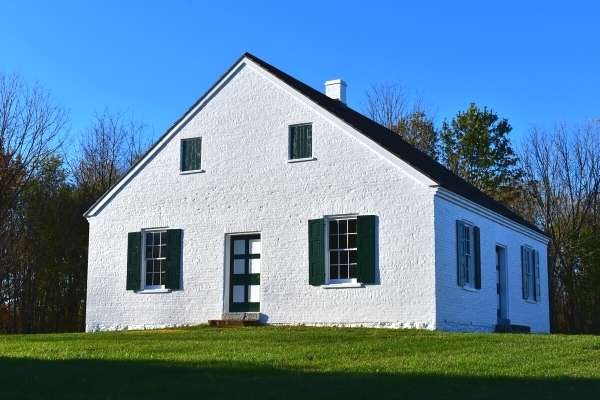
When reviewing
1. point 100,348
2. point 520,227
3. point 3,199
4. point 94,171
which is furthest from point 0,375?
point 94,171

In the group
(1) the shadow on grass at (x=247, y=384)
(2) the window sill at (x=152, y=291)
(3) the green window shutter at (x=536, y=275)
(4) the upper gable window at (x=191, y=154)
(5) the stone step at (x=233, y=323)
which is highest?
(4) the upper gable window at (x=191, y=154)

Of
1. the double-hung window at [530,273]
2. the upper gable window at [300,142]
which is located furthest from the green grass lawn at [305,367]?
the double-hung window at [530,273]

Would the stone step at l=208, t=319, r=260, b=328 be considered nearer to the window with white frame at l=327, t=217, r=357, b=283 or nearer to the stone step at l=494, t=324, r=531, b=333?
the window with white frame at l=327, t=217, r=357, b=283

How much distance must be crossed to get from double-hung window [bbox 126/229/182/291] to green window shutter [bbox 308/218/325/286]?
387 cm

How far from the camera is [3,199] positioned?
3481cm

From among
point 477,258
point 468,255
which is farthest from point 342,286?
point 477,258

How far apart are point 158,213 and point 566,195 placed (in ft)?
82.0

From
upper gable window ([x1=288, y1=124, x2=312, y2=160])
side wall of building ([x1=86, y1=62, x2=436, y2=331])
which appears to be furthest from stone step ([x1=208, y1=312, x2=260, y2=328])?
upper gable window ([x1=288, y1=124, x2=312, y2=160])

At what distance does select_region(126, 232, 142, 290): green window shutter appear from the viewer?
2359cm

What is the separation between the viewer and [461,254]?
21.6 m

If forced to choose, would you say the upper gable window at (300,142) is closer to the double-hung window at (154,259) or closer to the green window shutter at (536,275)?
the double-hung window at (154,259)

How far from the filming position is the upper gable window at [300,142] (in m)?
22.1

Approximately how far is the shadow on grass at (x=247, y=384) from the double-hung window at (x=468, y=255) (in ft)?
30.9

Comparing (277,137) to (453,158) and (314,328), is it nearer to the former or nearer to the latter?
(314,328)
